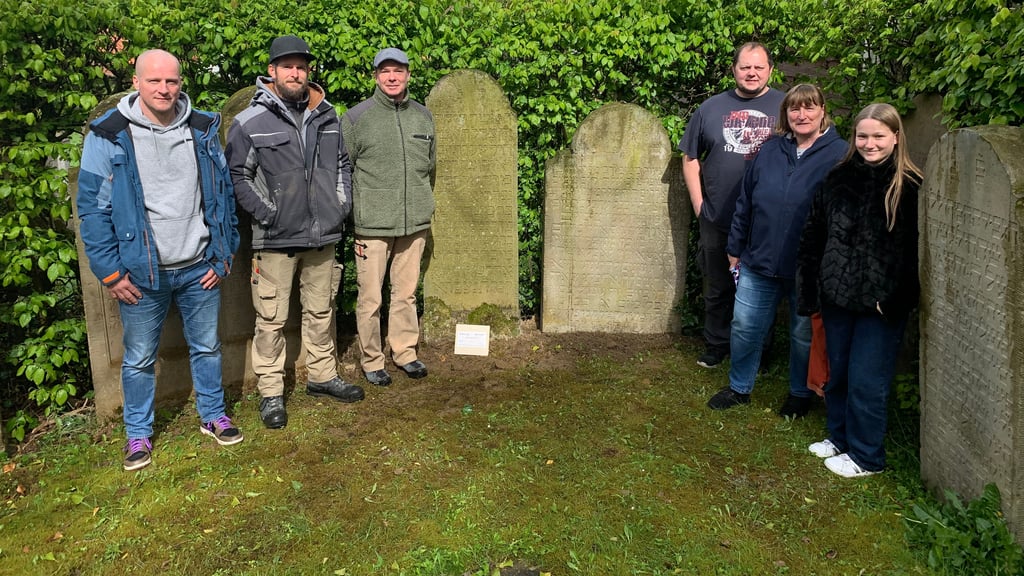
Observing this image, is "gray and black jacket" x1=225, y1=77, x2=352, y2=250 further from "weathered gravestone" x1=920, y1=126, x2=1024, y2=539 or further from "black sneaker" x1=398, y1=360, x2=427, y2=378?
"weathered gravestone" x1=920, y1=126, x2=1024, y2=539

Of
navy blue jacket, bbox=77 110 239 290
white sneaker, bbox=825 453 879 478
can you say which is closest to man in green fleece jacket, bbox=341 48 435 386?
navy blue jacket, bbox=77 110 239 290

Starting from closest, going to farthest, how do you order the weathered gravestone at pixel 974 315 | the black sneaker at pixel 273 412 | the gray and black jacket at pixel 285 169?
the weathered gravestone at pixel 974 315
the gray and black jacket at pixel 285 169
the black sneaker at pixel 273 412

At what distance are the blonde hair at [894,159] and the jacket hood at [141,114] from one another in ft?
11.0

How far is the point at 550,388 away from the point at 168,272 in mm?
2519

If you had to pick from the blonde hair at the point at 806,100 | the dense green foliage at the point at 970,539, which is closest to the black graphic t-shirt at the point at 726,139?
the blonde hair at the point at 806,100

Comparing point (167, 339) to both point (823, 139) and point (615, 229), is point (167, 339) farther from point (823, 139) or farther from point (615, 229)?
point (823, 139)

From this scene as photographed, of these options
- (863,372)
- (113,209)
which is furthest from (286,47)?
(863,372)

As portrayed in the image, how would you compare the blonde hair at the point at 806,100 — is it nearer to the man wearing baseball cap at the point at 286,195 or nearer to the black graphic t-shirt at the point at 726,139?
the black graphic t-shirt at the point at 726,139

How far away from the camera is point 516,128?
19.1 ft

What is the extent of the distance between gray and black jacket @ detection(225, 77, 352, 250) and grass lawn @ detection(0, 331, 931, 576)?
1170 millimetres

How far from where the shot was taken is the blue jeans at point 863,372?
381 centimetres

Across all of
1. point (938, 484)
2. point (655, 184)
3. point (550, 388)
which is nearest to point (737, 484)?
point (938, 484)

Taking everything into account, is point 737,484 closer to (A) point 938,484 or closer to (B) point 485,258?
(A) point 938,484

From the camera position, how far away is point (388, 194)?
16.6 feet
